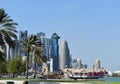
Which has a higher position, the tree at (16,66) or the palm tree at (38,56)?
the palm tree at (38,56)

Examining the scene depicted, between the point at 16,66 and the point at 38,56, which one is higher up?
the point at 38,56

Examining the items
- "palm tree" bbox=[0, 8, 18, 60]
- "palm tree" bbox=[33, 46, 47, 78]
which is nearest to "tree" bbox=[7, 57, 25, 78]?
"palm tree" bbox=[33, 46, 47, 78]

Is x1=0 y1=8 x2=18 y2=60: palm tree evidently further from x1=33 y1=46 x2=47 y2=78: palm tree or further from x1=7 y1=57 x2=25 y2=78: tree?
x1=7 y1=57 x2=25 y2=78: tree

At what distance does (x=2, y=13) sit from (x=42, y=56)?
182 ft

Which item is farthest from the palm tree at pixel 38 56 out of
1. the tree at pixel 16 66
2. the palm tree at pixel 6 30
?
Result: the palm tree at pixel 6 30

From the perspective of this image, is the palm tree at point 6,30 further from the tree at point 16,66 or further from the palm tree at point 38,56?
the tree at point 16,66

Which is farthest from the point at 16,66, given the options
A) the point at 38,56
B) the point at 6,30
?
the point at 6,30

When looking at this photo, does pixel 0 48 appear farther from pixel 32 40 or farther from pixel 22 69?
pixel 22 69

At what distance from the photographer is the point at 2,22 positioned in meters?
52.3

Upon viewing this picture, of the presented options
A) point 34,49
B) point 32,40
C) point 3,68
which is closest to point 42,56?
point 34,49

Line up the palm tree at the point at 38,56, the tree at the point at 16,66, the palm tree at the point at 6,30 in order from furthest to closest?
the tree at the point at 16,66 < the palm tree at the point at 38,56 < the palm tree at the point at 6,30

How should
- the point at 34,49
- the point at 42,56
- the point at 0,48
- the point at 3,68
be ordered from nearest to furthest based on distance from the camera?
1. the point at 0,48
2. the point at 34,49
3. the point at 42,56
4. the point at 3,68

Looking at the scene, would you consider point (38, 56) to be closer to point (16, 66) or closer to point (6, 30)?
point (16, 66)

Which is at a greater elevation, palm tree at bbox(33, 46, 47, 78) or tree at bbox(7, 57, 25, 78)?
palm tree at bbox(33, 46, 47, 78)
